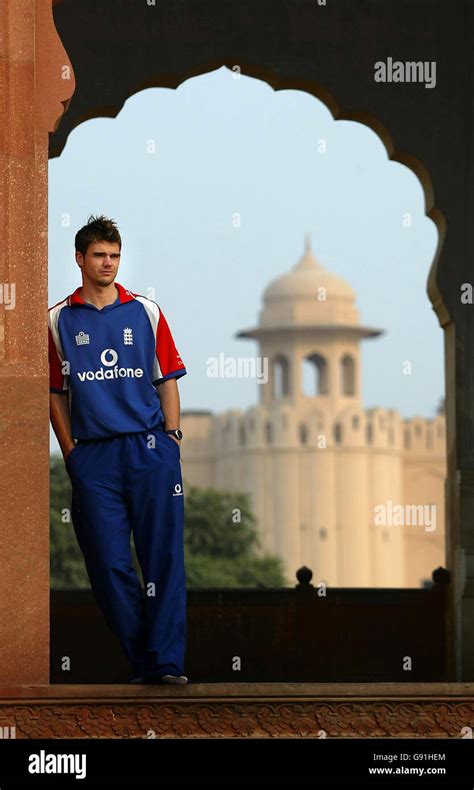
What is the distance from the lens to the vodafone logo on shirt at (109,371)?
8164 millimetres

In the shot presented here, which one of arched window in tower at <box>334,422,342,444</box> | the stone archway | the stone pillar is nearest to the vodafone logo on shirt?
the stone pillar

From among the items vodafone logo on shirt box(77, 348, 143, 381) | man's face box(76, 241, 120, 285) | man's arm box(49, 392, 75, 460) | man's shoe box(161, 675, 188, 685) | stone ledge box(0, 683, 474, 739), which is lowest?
stone ledge box(0, 683, 474, 739)

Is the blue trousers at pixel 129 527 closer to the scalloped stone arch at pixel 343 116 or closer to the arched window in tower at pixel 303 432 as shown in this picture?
the scalloped stone arch at pixel 343 116

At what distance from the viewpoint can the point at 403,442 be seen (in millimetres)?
108375

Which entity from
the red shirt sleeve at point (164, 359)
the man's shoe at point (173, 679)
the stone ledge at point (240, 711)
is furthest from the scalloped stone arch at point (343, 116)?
the man's shoe at point (173, 679)

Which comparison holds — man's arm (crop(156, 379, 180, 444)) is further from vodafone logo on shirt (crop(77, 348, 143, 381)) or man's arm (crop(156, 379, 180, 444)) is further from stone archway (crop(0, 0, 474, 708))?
stone archway (crop(0, 0, 474, 708))

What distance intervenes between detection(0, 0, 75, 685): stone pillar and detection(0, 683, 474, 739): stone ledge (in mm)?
185

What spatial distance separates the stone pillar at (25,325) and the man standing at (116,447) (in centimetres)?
23

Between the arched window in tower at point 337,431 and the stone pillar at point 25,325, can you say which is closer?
the stone pillar at point 25,325

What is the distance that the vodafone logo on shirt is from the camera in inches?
321

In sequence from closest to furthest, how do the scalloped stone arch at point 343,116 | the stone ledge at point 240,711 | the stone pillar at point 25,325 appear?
the stone ledge at point 240,711 → the stone pillar at point 25,325 → the scalloped stone arch at point 343,116
